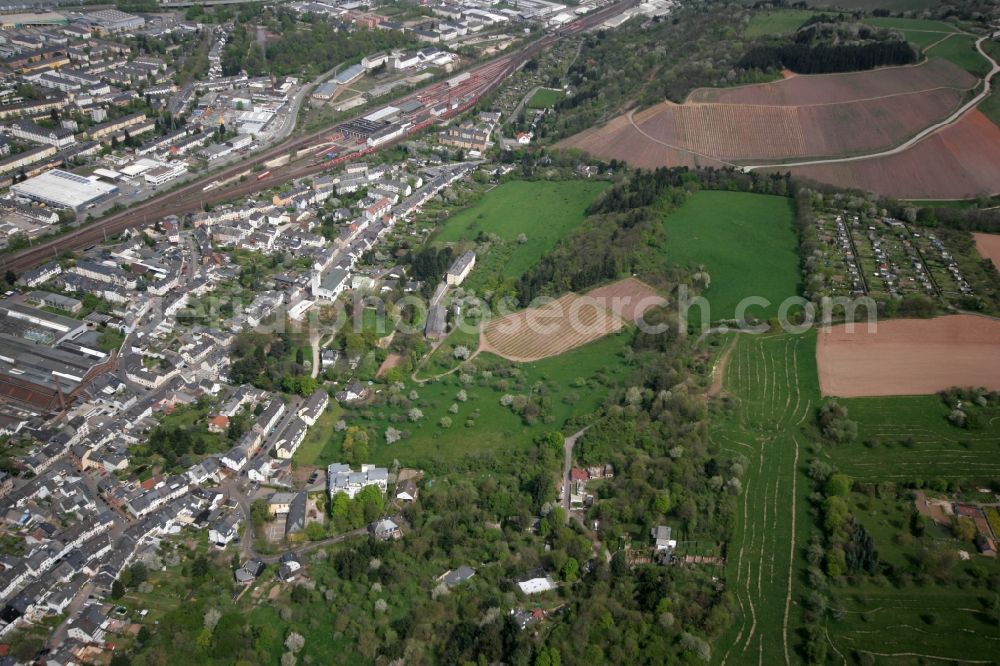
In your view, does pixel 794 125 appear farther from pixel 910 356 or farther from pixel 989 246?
pixel 910 356

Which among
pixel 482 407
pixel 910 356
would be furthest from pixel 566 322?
pixel 910 356

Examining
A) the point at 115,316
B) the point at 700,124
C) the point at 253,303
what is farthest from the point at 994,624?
the point at 700,124

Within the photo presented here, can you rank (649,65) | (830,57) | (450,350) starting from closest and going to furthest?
(450,350) < (830,57) < (649,65)

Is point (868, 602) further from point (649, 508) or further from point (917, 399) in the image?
point (917, 399)

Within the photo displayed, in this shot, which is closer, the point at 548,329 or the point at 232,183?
the point at 548,329

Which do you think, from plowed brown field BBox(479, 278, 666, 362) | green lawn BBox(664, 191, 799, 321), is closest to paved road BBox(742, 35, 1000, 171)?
green lawn BBox(664, 191, 799, 321)

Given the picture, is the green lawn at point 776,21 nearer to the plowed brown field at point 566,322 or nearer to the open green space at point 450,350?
the plowed brown field at point 566,322
